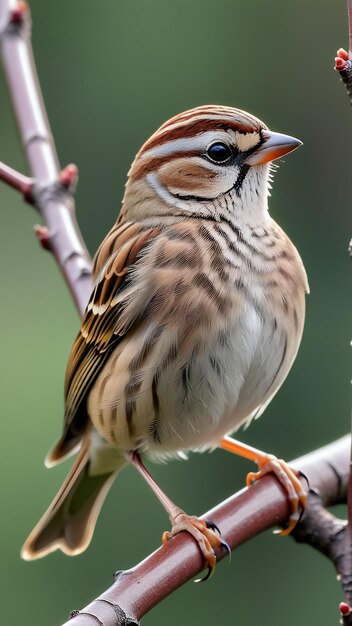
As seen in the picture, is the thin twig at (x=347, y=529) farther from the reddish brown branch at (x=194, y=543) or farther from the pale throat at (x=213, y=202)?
the pale throat at (x=213, y=202)

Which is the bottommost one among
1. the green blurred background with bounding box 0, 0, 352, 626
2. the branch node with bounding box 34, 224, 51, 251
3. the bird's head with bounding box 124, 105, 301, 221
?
the green blurred background with bounding box 0, 0, 352, 626

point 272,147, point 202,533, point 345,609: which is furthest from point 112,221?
point 345,609

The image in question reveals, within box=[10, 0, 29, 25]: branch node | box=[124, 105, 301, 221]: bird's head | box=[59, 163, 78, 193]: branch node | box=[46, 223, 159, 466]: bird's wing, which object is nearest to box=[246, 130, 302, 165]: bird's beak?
box=[124, 105, 301, 221]: bird's head

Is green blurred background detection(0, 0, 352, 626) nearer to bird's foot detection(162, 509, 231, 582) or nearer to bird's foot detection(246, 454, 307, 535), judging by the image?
bird's foot detection(246, 454, 307, 535)

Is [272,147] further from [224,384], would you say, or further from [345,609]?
[345,609]

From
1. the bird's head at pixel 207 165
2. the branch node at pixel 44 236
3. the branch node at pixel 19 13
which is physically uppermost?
the branch node at pixel 19 13

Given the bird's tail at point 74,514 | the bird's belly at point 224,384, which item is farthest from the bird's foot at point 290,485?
the bird's tail at point 74,514
